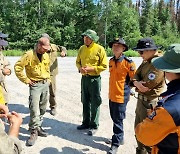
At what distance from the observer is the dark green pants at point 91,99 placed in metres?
5.45

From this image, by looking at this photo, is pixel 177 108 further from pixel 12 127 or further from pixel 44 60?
pixel 44 60

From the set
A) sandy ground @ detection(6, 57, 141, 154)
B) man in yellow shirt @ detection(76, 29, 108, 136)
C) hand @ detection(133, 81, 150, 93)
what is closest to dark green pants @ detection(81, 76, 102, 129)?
man in yellow shirt @ detection(76, 29, 108, 136)

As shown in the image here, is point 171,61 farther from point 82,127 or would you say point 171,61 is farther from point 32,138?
point 82,127

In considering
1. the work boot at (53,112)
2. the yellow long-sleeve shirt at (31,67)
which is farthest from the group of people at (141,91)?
the work boot at (53,112)

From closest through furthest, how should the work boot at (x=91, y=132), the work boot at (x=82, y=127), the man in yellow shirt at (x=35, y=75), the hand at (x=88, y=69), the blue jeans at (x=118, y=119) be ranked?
the blue jeans at (x=118, y=119) → the man in yellow shirt at (x=35, y=75) → the hand at (x=88, y=69) → the work boot at (x=91, y=132) → the work boot at (x=82, y=127)

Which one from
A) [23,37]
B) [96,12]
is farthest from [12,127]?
[96,12]

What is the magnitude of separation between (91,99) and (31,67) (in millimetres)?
1355

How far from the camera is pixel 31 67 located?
501 centimetres

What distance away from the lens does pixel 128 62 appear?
4707 mm

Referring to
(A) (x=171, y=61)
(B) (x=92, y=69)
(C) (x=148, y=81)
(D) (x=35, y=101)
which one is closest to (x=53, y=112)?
(D) (x=35, y=101)

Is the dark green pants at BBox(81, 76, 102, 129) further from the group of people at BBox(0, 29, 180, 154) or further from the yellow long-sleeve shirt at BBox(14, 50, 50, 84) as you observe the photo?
the yellow long-sleeve shirt at BBox(14, 50, 50, 84)

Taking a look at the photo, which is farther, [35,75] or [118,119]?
[35,75]

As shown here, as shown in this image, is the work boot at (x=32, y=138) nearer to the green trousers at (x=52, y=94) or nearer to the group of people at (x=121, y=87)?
the group of people at (x=121, y=87)

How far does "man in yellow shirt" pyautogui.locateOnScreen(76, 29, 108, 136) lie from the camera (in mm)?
5367
